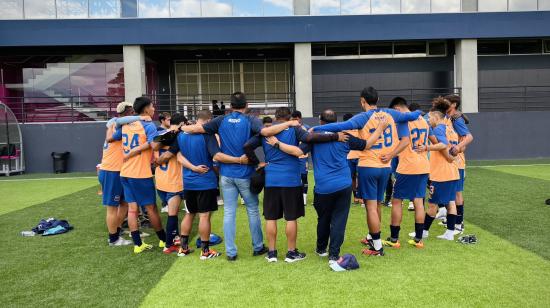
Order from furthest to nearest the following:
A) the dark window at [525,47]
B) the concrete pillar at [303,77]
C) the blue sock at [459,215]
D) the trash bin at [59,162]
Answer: the dark window at [525,47] < the concrete pillar at [303,77] < the trash bin at [59,162] < the blue sock at [459,215]

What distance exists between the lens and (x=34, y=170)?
58.9 feet

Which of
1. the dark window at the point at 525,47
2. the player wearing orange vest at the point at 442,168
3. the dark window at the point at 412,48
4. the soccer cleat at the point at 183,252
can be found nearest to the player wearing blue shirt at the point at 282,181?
the soccer cleat at the point at 183,252

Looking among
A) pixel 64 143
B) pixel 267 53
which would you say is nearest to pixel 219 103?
pixel 267 53

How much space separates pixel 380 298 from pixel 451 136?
3.02 meters

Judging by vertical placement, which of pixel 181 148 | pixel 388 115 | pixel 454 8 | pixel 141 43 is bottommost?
pixel 181 148

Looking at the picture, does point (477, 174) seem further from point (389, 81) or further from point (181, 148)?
point (181, 148)

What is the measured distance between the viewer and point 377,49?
21312 millimetres

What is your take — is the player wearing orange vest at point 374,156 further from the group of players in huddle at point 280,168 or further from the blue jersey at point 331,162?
the blue jersey at point 331,162

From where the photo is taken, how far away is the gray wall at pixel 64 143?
17812 millimetres

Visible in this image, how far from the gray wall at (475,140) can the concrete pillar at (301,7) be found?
15.7ft

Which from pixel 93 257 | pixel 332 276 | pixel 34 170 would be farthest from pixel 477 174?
pixel 34 170

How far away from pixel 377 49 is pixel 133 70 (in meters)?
11.7

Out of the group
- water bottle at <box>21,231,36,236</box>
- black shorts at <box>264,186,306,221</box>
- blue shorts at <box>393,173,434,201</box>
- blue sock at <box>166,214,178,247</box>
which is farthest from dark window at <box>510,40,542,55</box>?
water bottle at <box>21,231,36,236</box>

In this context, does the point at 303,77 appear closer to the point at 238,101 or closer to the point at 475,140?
the point at 475,140
